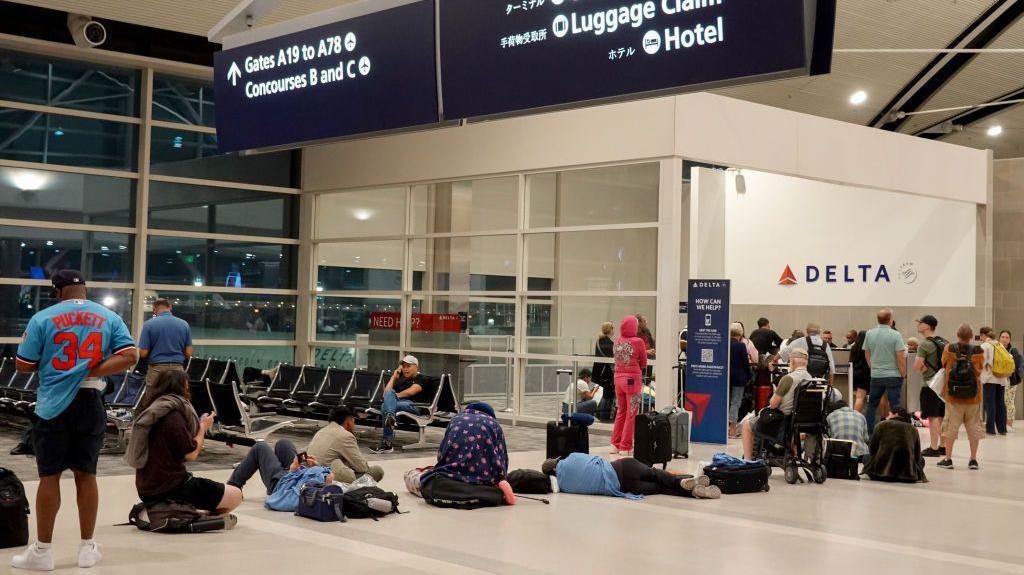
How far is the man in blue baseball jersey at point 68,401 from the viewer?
608 centimetres

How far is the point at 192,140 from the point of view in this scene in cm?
1842

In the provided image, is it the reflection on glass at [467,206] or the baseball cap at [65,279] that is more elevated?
the reflection on glass at [467,206]

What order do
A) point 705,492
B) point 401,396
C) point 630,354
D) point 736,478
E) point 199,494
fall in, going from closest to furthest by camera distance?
point 199,494, point 705,492, point 736,478, point 630,354, point 401,396

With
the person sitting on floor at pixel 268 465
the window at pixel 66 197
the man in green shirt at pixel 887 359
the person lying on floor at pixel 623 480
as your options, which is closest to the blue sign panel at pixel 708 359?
the man in green shirt at pixel 887 359

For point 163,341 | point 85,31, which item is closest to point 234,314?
point 85,31

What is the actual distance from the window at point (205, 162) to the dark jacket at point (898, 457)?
423 inches

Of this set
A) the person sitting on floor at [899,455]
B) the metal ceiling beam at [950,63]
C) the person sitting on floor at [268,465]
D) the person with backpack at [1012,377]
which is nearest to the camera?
the person sitting on floor at [268,465]

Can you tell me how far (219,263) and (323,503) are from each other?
38.5 feet

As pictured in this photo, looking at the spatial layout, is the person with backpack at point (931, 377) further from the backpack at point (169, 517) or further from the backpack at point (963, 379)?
the backpack at point (169, 517)

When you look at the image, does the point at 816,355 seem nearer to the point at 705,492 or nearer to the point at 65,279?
the point at 705,492

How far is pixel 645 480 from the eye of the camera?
9.84 m

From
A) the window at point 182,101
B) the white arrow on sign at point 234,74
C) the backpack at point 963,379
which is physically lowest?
the backpack at point 963,379

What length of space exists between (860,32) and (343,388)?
34.3 feet

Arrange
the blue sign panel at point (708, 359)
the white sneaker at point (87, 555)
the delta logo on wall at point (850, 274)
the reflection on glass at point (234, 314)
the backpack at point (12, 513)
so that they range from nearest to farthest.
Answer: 1. the white sneaker at point (87, 555)
2. the backpack at point (12, 513)
3. the blue sign panel at point (708, 359)
4. the reflection on glass at point (234, 314)
5. the delta logo on wall at point (850, 274)
